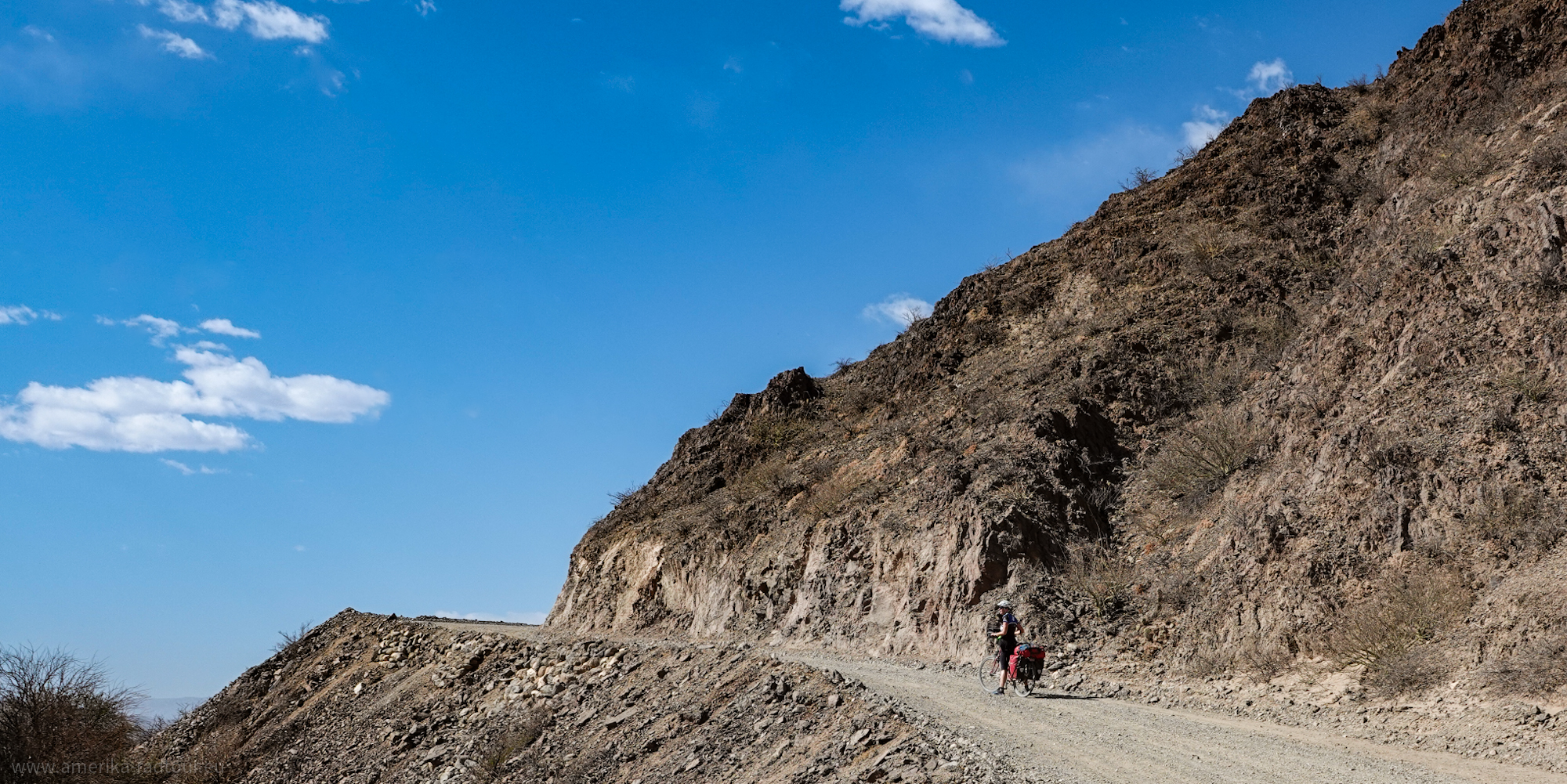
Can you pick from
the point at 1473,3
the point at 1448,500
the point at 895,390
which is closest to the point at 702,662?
the point at 1448,500

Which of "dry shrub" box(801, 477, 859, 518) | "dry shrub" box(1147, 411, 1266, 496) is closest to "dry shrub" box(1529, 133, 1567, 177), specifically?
"dry shrub" box(1147, 411, 1266, 496)

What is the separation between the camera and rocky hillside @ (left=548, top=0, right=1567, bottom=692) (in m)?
13.7

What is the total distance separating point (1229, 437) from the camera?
20.1 metres

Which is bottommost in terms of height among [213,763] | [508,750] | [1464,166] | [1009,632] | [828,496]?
[213,763]

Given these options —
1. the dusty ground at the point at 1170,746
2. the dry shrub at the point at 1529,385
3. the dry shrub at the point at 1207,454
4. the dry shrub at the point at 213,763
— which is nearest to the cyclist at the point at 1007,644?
the dusty ground at the point at 1170,746

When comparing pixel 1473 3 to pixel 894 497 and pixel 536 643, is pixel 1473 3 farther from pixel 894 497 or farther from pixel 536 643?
pixel 536 643

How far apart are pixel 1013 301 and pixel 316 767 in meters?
23.3

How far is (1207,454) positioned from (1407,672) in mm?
9017

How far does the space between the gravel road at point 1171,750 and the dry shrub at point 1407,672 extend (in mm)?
1205

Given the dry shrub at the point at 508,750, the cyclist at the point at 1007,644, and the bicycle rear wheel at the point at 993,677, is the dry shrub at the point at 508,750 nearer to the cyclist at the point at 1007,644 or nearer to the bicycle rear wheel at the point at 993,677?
the bicycle rear wheel at the point at 993,677

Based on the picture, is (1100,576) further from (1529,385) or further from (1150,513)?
(1529,385)

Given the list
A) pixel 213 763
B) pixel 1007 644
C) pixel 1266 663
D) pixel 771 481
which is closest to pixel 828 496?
pixel 771 481

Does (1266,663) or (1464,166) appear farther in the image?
(1464,166)

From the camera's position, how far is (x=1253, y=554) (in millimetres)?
15758
